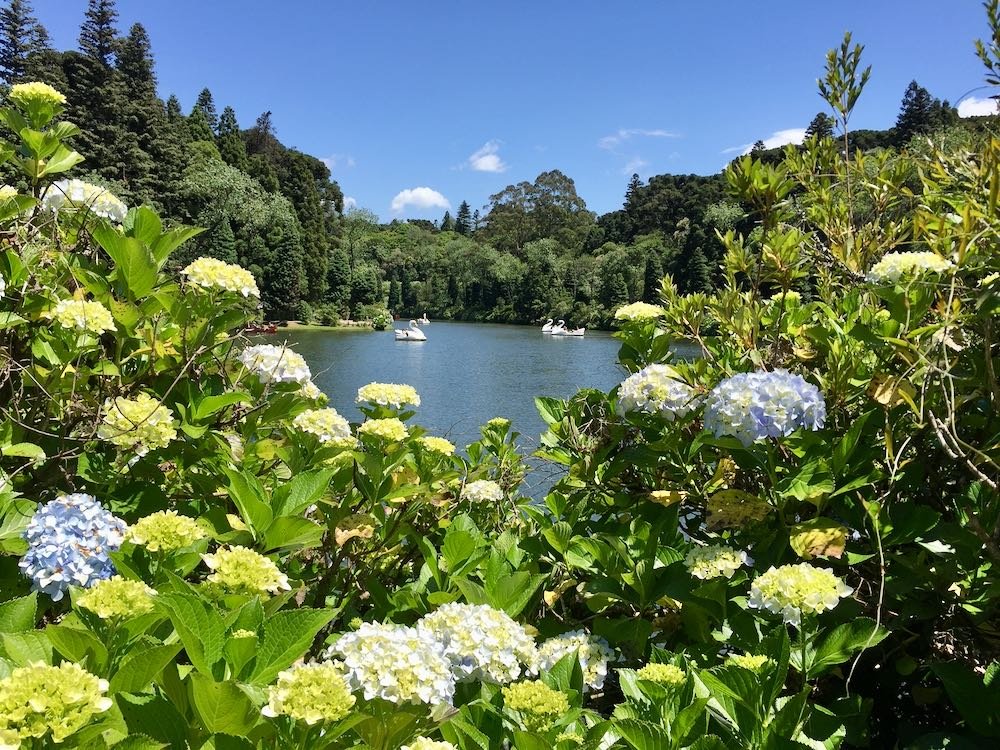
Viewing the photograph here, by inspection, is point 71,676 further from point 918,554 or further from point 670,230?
point 670,230

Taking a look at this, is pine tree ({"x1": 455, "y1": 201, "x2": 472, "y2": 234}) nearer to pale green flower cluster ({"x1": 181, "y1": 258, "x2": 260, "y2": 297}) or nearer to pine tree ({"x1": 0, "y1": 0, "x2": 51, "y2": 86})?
pine tree ({"x1": 0, "y1": 0, "x2": 51, "y2": 86})

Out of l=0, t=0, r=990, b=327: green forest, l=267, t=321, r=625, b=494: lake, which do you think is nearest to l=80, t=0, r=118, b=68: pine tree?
l=0, t=0, r=990, b=327: green forest

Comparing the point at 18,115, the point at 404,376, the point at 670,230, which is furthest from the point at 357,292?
the point at 18,115

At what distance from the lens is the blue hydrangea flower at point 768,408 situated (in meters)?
1.42

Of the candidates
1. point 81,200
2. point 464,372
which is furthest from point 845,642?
point 464,372

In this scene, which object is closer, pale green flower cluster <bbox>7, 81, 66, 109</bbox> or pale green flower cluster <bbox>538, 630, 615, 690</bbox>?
pale green flower cluster <bbox>538, 630, 615, 690</bbox>

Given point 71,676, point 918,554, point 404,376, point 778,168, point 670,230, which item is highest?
point 670,230

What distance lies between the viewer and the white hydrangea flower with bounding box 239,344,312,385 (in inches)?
76.2

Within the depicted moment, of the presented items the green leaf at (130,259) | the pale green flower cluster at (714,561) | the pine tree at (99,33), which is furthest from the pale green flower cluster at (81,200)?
the pine tree at (99,33)

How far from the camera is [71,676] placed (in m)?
0.68

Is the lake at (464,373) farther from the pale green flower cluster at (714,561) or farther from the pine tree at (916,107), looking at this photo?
the pine tree at (916,107)

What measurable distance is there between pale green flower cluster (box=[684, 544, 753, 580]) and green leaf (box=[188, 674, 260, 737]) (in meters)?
0.95

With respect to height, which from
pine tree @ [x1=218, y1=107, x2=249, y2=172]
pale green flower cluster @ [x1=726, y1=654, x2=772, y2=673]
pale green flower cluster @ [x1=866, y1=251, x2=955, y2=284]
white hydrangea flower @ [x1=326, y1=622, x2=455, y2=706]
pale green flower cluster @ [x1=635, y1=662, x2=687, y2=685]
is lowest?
pale green flower cluster @ [x1=635, y1=662, x2=687, y2=685]

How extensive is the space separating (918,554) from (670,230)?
79.7 meters
